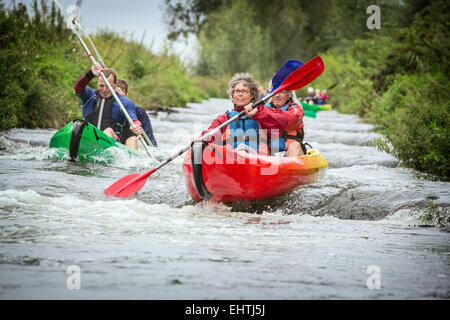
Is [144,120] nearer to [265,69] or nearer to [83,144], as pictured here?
[83,144]

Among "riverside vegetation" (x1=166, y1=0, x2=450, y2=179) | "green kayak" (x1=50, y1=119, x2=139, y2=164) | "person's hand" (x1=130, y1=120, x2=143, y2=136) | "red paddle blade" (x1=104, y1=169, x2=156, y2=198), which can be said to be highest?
"riverside vegetation" (x1=166, y1=0, x2=450, y2=179)

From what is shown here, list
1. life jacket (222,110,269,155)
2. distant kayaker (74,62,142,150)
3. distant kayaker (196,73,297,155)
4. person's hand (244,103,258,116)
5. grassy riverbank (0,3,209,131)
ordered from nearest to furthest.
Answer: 1. person's hand (244,103,258,116)
2. distant kayaker (196,73,297,155)
3. life jacket (222,110,269,155)
4. distant kayaker (74,62,142,150)
5. grassy riverbank (0,3,209,131)

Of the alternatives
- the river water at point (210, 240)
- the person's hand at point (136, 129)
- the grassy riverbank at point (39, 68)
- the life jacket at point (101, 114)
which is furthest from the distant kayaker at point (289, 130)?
the grassy riverbank at point (39, 68)

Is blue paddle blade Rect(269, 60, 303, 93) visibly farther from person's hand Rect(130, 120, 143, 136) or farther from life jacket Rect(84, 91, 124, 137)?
life jacket Rect(84, 91, 124, 137)

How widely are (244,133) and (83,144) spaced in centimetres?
187

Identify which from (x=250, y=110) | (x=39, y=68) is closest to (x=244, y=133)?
(x=250, y=110)

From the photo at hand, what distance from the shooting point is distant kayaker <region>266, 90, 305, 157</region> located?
4.68 meters

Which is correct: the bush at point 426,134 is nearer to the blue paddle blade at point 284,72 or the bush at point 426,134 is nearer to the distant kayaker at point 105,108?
the blue paddle blade at point 284,72

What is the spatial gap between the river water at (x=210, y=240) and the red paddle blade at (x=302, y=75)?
92 centimetres

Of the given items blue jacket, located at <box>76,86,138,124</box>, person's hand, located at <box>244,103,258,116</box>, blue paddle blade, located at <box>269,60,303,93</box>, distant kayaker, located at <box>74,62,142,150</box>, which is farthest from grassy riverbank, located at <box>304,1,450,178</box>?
distant kayaker, located at <box>74,62,142,150</box>

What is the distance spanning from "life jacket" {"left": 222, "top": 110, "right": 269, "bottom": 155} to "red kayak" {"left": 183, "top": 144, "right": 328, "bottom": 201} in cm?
43

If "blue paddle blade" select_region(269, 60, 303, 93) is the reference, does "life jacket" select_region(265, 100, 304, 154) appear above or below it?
below

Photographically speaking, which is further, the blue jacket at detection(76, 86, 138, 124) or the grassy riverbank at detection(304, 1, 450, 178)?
the blue jacket at detection(76, 86, 138, 124)

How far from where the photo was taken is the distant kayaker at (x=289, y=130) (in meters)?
4.68
